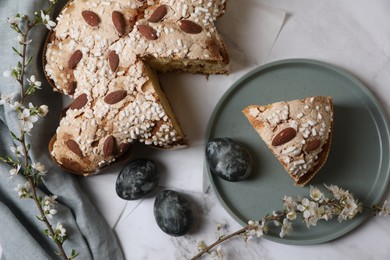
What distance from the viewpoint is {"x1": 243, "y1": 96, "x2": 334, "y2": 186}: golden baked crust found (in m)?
2.02

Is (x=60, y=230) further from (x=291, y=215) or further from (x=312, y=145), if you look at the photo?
(x=312, y=145)

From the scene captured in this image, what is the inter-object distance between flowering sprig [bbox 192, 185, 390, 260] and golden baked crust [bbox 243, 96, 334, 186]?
132 mm

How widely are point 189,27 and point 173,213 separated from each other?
811 mm

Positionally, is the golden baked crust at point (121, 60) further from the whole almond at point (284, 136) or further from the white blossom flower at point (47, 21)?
the whole almond at point (284, 136)

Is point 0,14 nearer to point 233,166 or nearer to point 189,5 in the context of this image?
point 189,5

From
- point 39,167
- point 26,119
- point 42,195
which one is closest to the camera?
point 26,119

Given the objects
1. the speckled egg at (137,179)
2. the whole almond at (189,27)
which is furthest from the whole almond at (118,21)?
the speckled egg at (137,179)

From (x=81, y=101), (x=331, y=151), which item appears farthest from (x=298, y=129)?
(x=81, y=101)

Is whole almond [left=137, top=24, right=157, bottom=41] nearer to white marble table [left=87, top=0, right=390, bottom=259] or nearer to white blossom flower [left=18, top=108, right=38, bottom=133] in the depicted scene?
white marble table [left=87, top=0, right=390, bottom=259]

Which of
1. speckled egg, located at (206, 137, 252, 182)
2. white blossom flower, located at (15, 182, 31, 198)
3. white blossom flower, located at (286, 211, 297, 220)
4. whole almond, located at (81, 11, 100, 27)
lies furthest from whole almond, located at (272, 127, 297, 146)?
white blossom flower, located at (15, 182, 31, 198)

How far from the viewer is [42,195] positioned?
2260mm

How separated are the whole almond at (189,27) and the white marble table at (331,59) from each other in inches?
9.9

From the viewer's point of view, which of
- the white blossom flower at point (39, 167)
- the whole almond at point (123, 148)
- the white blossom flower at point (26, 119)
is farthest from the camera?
the whole almond at point (123, 148)

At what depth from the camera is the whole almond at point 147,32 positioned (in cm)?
207
